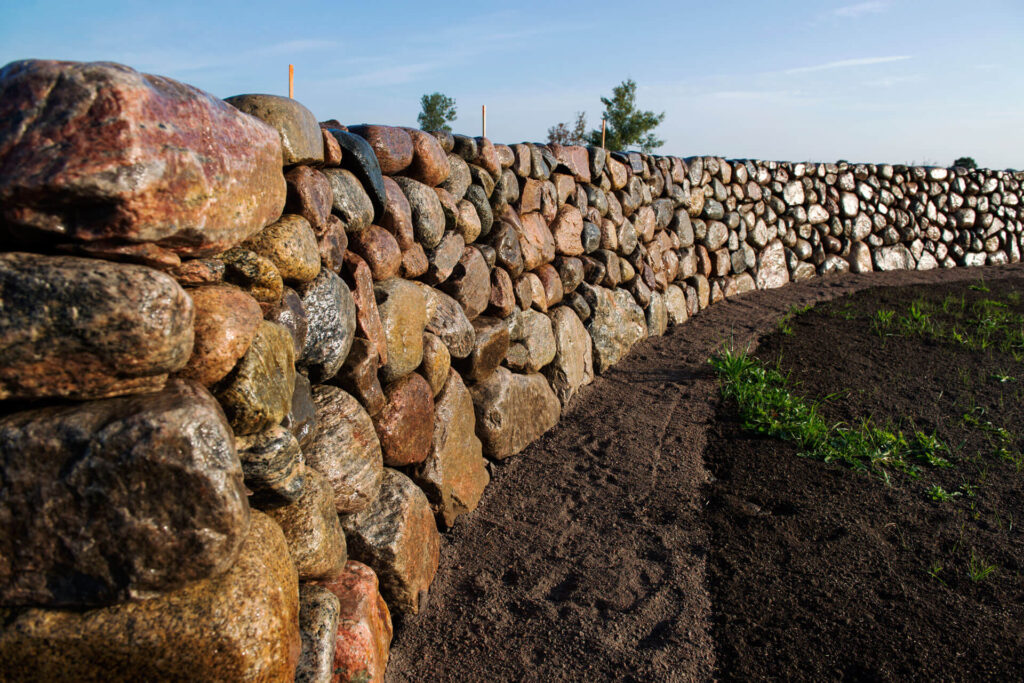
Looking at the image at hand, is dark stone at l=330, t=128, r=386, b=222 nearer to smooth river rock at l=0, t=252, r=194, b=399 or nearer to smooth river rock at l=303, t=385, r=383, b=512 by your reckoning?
smooth river rock at l=303, t=385, r=383, b=512

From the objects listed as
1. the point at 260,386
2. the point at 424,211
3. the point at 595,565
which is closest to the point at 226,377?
the point at 260,386

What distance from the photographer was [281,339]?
2193 millimetres

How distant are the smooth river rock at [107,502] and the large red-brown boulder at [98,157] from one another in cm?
44

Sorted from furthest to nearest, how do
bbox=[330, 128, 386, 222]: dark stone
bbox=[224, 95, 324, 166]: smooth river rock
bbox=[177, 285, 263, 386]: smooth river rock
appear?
bbox=[330, 128, 386, 222]: dark stone < bbox=[224, 95, 324, 166]: smooth river rock < bbox=[177, 285, 263, 386]: smooth river rock

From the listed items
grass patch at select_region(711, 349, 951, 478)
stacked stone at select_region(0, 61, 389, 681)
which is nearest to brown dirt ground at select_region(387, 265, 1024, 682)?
grass patch at select_region(711, 349, 951, 478)

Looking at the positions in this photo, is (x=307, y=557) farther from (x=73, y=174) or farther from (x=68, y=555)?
(x=73, y=174)

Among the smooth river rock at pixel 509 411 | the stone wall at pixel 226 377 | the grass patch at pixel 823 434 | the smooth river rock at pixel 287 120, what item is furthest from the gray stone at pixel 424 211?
the grass patch at pixel 823 434

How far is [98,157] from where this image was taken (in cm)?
160

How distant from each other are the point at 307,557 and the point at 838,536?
2.54 metres

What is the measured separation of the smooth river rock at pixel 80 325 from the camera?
4.99ft

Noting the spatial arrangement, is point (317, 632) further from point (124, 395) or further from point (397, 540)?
point (124, 395)

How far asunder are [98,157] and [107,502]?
79 cm

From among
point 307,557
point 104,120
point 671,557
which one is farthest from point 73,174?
point 671,557

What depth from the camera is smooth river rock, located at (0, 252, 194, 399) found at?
152 cm
